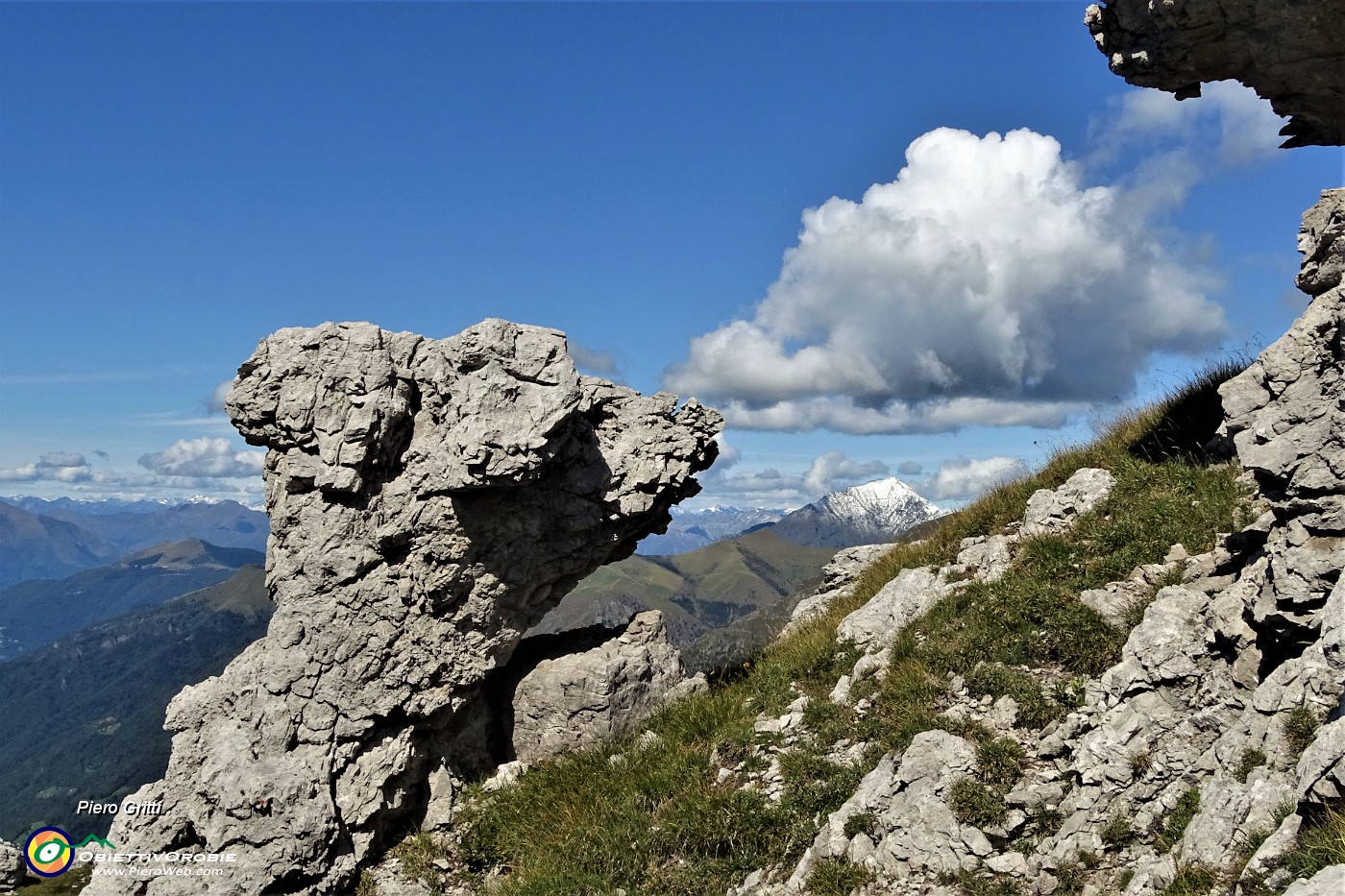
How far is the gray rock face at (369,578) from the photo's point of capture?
44.3ft

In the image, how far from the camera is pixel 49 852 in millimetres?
18047

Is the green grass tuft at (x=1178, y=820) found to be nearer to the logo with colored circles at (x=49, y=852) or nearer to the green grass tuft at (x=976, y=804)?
the green grass tuft at (x=976, y=804)

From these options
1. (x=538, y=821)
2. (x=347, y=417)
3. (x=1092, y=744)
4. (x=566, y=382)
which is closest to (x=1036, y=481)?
(x=1092, y=744)

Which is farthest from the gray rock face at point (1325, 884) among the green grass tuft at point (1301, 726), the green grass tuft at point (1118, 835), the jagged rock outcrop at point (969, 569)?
the jagged rock outcrop at point (969, 569)

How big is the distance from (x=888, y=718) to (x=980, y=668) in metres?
1.59

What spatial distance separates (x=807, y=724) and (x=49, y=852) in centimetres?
1711

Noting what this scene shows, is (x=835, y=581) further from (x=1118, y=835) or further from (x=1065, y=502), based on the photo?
(x=1118, y=835)

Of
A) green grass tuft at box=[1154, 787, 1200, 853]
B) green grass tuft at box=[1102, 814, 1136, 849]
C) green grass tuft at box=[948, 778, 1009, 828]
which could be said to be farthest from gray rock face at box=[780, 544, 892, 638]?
green grass tuft at box=[1154, 787, 1200, 853]

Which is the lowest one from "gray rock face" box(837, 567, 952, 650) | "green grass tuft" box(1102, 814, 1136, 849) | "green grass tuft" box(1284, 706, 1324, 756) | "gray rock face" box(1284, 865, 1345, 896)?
"green grass tuft" box(1102, 814, 1136, 849)

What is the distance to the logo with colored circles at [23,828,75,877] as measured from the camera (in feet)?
58.4

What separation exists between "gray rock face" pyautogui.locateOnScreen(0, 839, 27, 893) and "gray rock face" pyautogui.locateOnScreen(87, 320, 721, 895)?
596cm

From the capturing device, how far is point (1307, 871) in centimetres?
609

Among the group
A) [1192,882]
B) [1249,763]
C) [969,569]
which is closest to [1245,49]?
[969,569]

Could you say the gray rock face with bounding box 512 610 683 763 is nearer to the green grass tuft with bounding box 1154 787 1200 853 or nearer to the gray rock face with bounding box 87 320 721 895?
the gray rock face with bounding box 87 320 721 895
